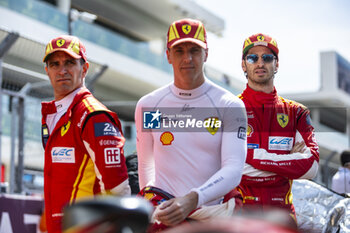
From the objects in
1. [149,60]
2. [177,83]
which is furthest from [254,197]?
[149,60]

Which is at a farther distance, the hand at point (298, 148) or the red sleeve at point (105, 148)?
the hand at point (298, 148)

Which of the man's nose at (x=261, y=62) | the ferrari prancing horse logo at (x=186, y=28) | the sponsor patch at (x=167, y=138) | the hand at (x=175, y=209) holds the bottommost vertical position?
the hand at (x=175, y=209)

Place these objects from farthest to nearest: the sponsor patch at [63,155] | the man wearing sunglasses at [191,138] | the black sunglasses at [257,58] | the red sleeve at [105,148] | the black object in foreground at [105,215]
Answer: the black sunglasses at [257,58]
the sponsor patch at [63,155]
the red sleeve at [105,148]
the man wearing sunglasses at [191,138]
the black object in foreground at [105,215]

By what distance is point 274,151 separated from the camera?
13.9 feet

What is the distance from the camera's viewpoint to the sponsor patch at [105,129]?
368 centimetres

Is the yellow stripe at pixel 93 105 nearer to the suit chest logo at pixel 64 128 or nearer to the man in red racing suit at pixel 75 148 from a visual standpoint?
the man in red racing suit at pixel 75 148

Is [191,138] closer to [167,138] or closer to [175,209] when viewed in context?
[167,138]

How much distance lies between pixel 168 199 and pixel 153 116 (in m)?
0.58

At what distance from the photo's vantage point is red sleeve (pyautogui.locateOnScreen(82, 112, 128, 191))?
3617 mm

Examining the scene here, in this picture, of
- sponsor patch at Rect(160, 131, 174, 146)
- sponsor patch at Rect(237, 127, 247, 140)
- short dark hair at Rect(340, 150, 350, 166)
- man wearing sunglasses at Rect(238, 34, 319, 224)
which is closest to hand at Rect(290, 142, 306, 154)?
man wearing sunglasses at Rect(238, 34, 319, 224)

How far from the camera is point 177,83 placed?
3646 millimetres

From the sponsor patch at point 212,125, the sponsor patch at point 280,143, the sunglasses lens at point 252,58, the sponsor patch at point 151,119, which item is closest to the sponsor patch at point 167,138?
the sponsor patch at point 151,119

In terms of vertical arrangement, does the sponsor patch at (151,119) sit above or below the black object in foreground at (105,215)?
above

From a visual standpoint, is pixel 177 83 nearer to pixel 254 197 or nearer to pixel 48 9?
pixel 254 197
